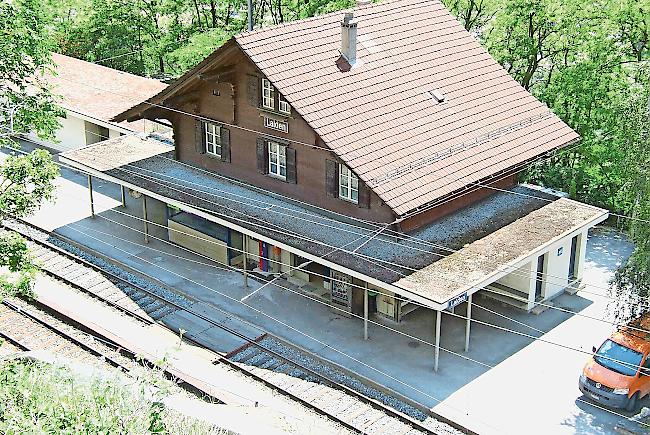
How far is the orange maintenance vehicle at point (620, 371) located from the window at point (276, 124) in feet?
34.9

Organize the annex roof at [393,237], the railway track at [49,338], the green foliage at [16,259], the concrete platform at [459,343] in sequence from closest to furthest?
the green foliage at [16,259] → the concrete platform at [459,343] → the annex roof at [393,237] → the railway track at [49,338]

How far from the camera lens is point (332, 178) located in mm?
27484

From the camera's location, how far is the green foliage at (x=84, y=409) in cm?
1241

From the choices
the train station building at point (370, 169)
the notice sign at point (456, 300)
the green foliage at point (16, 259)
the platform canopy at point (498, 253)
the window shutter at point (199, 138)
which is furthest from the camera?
the window shutter at point (199, 138)

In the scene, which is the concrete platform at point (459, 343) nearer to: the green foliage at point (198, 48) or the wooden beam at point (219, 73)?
the wooden beam at point (219, 73)

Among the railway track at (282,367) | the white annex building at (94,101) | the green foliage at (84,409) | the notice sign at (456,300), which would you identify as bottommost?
the railway track at (282,367)

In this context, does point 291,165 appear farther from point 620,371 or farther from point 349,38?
point 620,371

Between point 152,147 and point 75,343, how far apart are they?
9.57 metres

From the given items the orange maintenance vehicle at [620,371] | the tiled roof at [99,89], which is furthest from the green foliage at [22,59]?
the orange maintenance vehicle at [620,371]

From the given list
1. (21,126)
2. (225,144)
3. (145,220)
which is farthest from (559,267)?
(21,126)

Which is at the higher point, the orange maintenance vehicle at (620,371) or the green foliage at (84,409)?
the green foliage at (84,409)

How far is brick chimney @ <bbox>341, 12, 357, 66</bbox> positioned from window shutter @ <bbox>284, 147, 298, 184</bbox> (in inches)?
124

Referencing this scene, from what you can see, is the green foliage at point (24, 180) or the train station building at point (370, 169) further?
the train station building at point (370, 169)

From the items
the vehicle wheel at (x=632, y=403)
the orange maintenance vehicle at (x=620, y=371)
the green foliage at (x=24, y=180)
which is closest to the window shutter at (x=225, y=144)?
the green foliage at (x=24, y=180)
